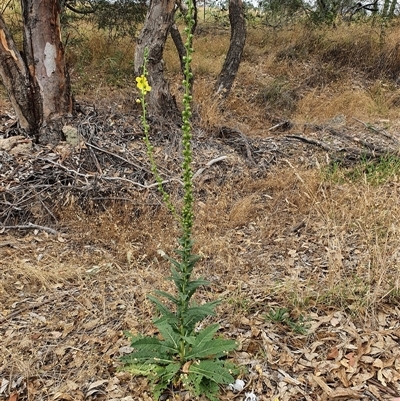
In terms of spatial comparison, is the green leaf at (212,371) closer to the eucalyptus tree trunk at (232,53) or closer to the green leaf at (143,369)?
the green leaf at (143,369)

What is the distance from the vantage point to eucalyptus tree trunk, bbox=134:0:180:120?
467cm

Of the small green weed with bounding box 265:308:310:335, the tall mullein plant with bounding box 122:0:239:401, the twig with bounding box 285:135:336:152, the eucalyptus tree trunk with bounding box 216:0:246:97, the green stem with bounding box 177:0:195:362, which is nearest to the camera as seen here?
the green stem with bounding box 177:0:195:362

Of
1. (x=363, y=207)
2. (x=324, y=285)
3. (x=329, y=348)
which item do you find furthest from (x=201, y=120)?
(x=329, y=348)

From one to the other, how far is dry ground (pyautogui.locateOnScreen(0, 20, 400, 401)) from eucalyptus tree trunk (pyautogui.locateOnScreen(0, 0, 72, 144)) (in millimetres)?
312

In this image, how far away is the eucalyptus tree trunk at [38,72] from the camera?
4180 millimetres

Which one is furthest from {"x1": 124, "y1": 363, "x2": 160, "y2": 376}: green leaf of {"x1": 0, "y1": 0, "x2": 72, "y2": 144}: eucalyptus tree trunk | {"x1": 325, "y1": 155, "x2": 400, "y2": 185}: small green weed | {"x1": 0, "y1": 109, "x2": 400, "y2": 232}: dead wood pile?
{"x1": 0, "y1": 0, "x2": 72, "y2": 144}: eucalyptus tree trunk

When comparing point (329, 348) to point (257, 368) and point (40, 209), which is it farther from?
point (40, 209)

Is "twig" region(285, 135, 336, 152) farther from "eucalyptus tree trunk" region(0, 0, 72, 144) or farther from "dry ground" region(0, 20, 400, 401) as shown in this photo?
"eucalyptus tree trunk" region(0, 0, 72, 144)

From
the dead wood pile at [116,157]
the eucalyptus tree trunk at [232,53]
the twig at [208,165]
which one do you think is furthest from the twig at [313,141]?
the eucalyptus tree trunk at [232,53]

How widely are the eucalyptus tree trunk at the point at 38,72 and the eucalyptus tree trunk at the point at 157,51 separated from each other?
977 mm

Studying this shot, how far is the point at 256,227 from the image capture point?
3596 millimetres

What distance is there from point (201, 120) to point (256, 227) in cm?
208

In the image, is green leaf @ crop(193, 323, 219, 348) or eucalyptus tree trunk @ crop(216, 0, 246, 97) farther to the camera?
eucalyptus tree trunk @ crop(216, 0, 246, 97)

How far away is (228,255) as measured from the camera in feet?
10.1
